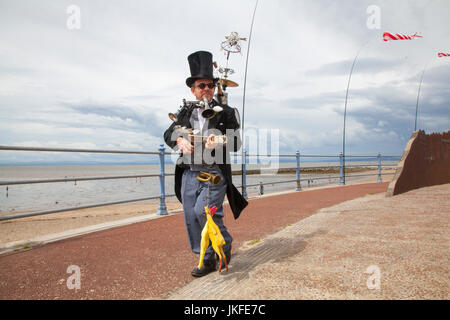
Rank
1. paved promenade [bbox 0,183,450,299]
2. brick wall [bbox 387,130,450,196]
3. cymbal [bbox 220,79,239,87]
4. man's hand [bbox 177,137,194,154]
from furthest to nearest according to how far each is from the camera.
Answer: brick wall [bbox 387,130,450,196] → cymbal [bbox 220,79,239,87] → man's hand [bbox 177,137,194,154] → paved promenade [bbox 0,183,450,299]

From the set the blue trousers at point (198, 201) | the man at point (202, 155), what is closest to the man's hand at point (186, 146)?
the man at point (202, 155)

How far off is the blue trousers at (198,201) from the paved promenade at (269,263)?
28 centimetres

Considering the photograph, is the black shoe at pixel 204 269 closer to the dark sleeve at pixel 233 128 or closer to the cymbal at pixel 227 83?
the dark sleeve at pixel 233 128

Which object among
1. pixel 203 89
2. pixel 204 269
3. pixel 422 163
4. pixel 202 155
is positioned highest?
pixel 203 89

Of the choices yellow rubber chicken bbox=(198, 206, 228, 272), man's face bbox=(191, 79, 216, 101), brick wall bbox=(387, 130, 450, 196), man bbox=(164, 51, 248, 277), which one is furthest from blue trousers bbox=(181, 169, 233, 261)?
brick wall bbox=(387, 130, 450, 196)

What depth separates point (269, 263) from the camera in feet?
8.20

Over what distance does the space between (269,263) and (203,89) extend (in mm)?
1560

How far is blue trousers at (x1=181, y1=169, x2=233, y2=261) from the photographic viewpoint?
235 centimetres

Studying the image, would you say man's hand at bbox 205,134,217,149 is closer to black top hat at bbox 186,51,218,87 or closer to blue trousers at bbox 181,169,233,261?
blue trousers at bbox 181,169,233,261

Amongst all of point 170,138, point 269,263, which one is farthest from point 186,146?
point 269,263

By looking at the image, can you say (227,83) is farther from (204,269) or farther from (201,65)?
(204,269)

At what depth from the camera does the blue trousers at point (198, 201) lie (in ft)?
7.71
